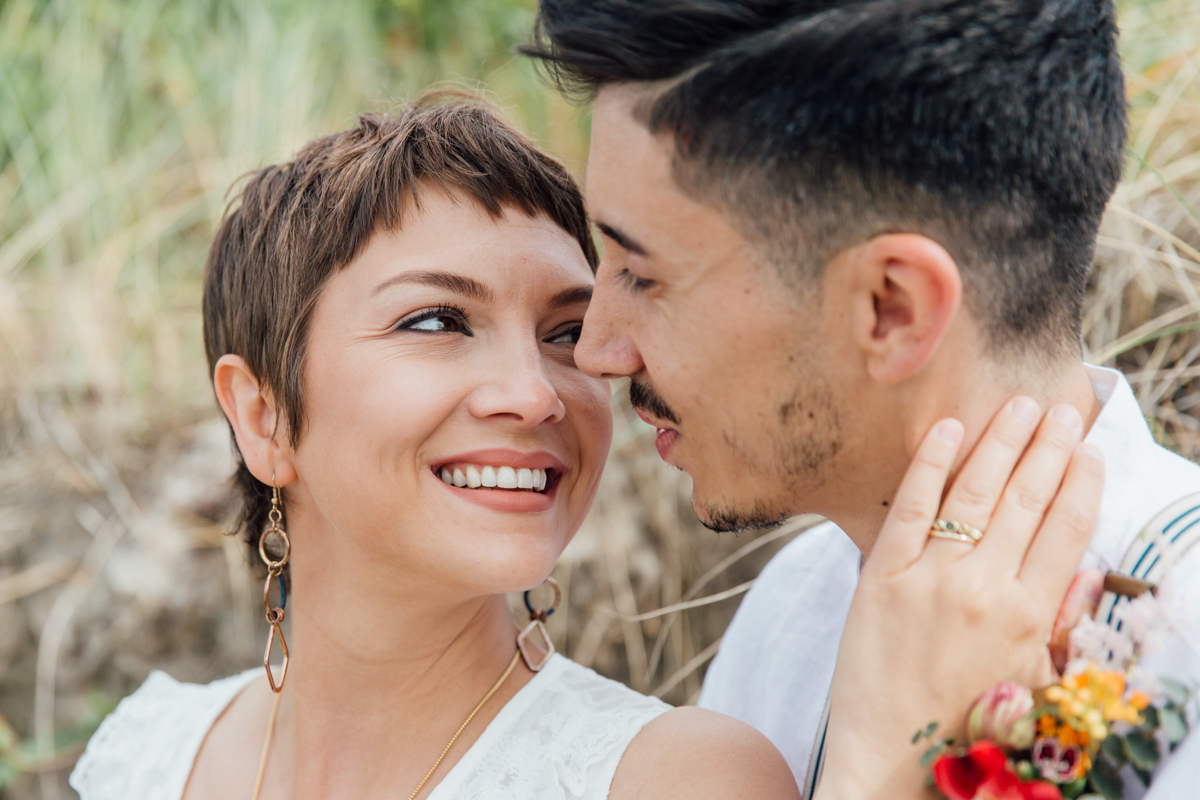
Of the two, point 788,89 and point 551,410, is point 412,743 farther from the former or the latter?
point 788,89

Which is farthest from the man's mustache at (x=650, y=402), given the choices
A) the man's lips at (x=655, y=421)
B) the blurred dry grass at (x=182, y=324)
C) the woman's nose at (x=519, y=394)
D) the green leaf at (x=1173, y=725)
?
the green leaf at (x=1173, y=725)

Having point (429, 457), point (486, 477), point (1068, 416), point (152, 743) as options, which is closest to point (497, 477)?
point (486, 477)

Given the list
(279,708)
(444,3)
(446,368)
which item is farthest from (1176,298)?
(444,3)

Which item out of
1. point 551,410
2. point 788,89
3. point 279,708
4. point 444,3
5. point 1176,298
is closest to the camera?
point 788,89

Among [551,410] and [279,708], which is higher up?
[551,410]

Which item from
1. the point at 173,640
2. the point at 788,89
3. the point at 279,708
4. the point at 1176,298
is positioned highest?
the point at 788,89

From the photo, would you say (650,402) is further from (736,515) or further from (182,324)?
(182,324)

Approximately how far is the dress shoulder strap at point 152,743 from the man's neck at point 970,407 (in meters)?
2.06

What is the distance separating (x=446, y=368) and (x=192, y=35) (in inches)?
181

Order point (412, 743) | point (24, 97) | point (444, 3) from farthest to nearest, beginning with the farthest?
point (444, 3)
point (24, 97)
point (412, 743)

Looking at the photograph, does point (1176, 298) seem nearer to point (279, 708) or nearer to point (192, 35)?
point (279, 708)

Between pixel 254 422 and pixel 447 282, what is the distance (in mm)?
679

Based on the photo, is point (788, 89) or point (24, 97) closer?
point (788, 89)

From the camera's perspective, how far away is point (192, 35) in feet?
18.4
